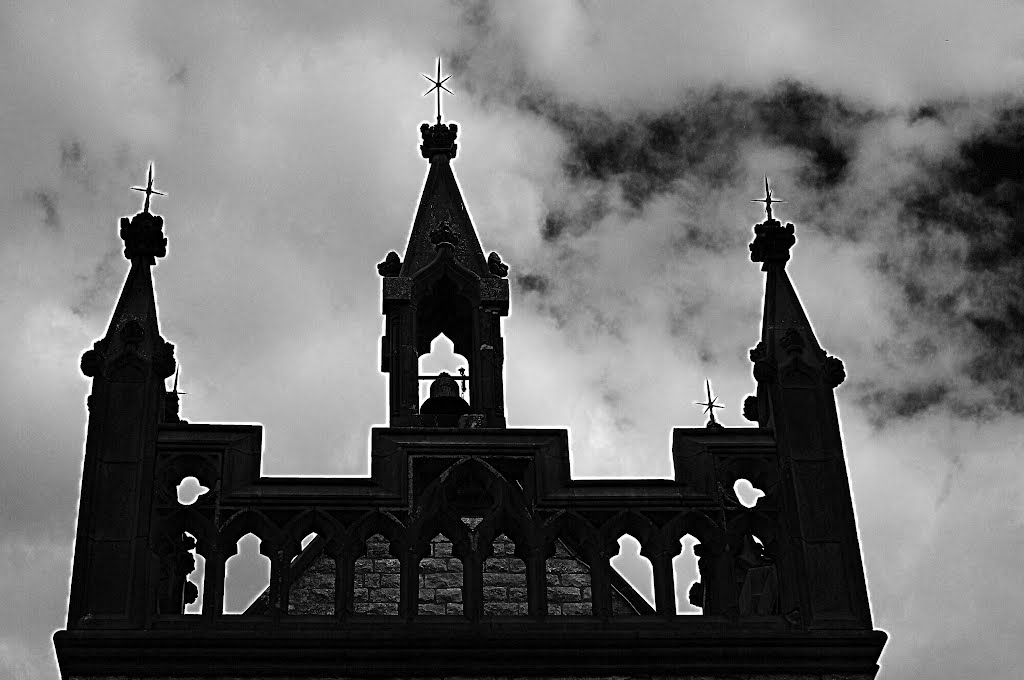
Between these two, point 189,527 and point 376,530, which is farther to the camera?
point 376,530

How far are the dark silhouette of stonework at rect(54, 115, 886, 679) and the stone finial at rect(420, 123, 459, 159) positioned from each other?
4528 millimetres

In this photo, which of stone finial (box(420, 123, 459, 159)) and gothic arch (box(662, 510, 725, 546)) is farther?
stone finial (box(420, 123, 459, 159))

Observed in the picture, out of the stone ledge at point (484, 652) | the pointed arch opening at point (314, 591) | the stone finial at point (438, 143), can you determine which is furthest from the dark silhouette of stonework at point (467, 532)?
the stone finial at point (438, 143)

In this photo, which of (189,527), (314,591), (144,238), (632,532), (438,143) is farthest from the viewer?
(438,143)

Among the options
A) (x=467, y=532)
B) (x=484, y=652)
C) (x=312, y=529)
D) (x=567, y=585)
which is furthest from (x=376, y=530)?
(x=567, y=585)

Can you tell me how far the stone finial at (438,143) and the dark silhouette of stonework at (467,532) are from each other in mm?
4528

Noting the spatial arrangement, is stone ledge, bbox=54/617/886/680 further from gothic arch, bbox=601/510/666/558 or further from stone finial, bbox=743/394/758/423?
stone finial, bbox=743/394/758/423

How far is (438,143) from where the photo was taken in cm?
1662

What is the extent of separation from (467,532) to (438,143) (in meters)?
6.40

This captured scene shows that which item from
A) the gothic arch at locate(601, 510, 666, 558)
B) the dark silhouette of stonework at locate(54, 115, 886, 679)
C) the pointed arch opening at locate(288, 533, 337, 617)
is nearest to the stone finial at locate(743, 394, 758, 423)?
the dark silhouette of stonework at locate(54, 115, 886, 679)

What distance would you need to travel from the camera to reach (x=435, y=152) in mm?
16562

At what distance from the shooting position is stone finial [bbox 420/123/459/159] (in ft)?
54.4

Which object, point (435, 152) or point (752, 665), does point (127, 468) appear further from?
point (435, 152)

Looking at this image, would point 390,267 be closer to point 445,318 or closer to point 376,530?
point 445,318
